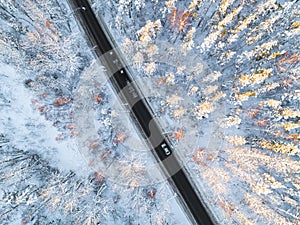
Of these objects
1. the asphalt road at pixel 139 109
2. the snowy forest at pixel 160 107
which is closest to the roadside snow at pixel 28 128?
the snowy forest at pixel 160 107

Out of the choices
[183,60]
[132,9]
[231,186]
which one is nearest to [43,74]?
[132,9]

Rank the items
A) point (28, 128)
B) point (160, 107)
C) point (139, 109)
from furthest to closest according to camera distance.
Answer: point (160, 107)
point (139, 109)
point (28, 128)

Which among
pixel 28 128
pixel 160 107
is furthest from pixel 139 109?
pixel 28 128

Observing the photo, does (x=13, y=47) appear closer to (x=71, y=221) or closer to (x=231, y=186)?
(x=71, y=221)

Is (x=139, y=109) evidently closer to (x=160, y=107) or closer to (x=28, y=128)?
(x=160, y=107)

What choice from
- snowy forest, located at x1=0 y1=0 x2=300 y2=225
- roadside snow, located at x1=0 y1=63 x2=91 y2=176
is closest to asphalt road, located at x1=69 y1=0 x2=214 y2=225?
snowy forest, located at x1=0 y1=0 x2=300 y2=225

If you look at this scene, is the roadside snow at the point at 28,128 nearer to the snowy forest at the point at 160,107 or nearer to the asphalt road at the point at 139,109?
the snowy forest at the point at 160,107
